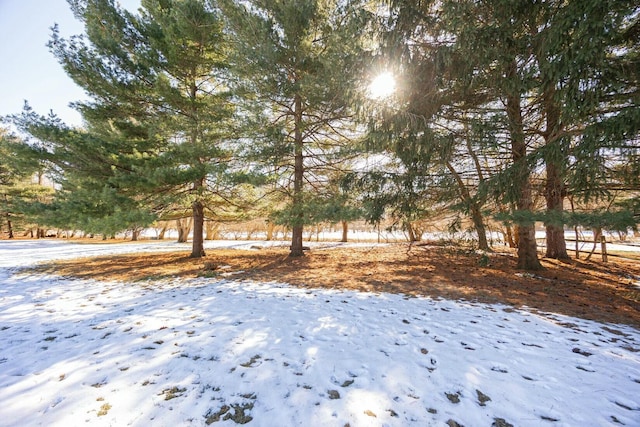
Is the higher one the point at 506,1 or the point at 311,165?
the point at 506,1

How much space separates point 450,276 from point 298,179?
5478 mm

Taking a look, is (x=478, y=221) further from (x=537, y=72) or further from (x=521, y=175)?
(x=537, y=72)

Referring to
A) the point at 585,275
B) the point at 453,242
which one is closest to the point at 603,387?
the point at 453,242

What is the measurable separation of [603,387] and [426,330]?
1503mm

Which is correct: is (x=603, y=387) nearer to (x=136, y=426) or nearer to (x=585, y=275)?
(x=136, y=426)

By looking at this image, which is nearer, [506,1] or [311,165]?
[506,1]

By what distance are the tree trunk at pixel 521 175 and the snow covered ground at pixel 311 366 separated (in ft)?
7.86

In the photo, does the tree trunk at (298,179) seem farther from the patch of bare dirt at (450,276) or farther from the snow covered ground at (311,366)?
the snow covered ground at (311,366)

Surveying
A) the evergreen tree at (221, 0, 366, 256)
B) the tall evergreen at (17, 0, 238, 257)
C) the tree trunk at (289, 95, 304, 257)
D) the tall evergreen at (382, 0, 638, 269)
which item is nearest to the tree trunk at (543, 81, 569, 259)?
the tall evergreen at (382, 0, 638, 269)

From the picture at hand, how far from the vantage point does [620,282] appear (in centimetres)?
566

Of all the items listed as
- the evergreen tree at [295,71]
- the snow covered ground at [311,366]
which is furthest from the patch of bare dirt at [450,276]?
the evergreen tree at [295,71]

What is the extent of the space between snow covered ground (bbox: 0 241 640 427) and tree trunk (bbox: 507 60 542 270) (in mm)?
2397

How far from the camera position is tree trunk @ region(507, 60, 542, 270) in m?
4.36

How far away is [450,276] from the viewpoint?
6.11m
